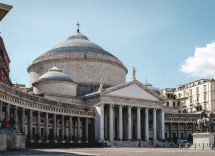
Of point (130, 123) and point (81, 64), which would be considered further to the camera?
point (81, 64)

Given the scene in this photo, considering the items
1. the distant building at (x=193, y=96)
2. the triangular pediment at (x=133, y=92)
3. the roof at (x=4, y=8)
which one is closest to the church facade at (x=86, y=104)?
the triangular pediment at (x=133, y=92)

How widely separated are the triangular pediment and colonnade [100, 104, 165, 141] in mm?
2454

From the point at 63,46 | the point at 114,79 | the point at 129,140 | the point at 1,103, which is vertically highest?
the point at 63,46

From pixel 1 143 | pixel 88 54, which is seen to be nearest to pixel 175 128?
pixel 88 54

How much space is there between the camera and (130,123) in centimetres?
9350

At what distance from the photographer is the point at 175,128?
113 meters

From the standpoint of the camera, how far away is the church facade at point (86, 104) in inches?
3024

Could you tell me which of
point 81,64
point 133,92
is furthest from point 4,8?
point 81,64

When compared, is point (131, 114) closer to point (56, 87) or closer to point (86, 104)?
point (86, 104)

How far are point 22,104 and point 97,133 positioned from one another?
998 inches

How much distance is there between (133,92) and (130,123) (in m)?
7.17

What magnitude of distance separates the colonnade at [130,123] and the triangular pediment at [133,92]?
8.05ft

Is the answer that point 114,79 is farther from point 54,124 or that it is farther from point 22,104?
point 22,104

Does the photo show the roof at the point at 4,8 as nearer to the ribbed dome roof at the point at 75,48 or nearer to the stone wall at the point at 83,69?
the stone wall at the point at 83,69
